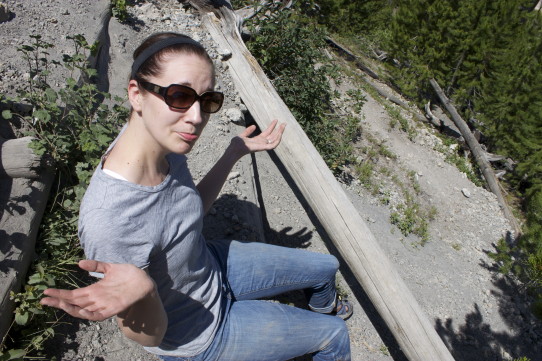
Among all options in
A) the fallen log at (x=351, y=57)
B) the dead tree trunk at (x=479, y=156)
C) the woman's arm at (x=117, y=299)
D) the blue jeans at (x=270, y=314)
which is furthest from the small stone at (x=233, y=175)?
the fallen log at (x=351, y=57)

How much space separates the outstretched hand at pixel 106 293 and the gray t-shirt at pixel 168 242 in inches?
7.7

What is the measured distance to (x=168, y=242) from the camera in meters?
1.70

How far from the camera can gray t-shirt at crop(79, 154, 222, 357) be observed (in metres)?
1.47

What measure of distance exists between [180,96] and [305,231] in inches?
112

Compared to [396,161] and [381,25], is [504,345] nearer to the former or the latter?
[396,161]

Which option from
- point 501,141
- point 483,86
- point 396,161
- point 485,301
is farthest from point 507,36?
point 485,301

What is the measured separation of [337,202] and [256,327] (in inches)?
53.5

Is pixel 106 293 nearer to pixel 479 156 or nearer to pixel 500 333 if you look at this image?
pixel 500 333

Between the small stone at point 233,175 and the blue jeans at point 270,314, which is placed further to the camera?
the small stone at point 233,175

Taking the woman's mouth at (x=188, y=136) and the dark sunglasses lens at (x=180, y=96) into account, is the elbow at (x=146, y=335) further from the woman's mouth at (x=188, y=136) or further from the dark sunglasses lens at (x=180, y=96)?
the dark sunglasses lens at (x=180, y=96)

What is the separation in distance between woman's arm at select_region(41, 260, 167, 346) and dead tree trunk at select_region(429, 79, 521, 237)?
7.45 metres

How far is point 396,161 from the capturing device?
7.18 metres

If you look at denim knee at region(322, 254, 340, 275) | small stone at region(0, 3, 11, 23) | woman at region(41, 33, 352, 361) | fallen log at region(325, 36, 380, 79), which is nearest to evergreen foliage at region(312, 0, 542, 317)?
fallen log at region(325, 36, 380, 79)

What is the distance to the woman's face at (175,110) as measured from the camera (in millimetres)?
1621
